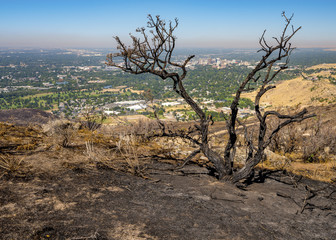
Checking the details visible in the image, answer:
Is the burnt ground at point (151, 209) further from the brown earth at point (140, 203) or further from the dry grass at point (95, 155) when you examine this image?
the dry grass at point (95, 155)

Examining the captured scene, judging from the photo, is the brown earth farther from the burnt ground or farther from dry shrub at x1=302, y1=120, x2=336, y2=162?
dry shrub at x1=302, y1=120, x2=336, y2=162

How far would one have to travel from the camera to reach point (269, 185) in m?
5.68

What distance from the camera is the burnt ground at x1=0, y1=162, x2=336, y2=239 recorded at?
10.3ft

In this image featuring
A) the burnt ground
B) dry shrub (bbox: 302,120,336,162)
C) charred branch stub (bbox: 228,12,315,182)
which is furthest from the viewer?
dry shrub (bbox: 302,120,336,162)

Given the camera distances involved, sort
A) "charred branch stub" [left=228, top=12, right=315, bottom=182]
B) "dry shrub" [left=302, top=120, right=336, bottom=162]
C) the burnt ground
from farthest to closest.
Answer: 1. "dry shrub" [left=302, top=120, right=336, bottom=162]
2. "charred branch stub" [left=228, top=12, right=315, bottom=182]
3. the burnt ground

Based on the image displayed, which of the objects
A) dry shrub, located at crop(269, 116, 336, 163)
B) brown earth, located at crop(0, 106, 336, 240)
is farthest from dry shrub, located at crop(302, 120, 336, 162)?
brown earth, located at crop(0, 106, 336, 240)

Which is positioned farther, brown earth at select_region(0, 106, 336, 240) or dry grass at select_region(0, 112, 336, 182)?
dry grass at select_region(0, 112, 336, 182)

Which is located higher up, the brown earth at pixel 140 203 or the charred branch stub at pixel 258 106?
the charred branch stub at pixel 258 106

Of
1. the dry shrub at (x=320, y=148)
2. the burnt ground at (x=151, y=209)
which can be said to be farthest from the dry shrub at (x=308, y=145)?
the burnt ground at (x=151, y=209)

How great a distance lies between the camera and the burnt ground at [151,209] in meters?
3.15

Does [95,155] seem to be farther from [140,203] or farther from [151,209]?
[151,209]

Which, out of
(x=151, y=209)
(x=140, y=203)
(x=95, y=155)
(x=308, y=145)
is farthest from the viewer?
(x=308, y=145)

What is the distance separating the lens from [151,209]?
3.89 meters

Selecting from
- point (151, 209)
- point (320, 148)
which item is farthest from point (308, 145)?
point (151, 209)
